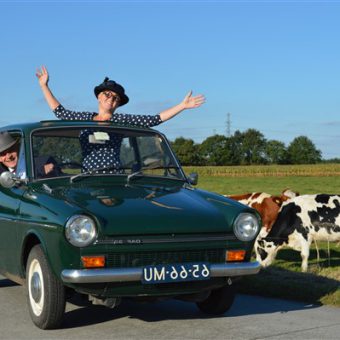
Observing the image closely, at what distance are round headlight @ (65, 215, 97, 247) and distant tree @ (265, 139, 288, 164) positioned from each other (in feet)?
439

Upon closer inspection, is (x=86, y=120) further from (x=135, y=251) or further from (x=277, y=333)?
(x=277, y=333)

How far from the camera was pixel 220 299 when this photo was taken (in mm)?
6254

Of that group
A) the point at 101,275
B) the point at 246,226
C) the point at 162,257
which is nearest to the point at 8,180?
the point at 101,275

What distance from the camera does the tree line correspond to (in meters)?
130

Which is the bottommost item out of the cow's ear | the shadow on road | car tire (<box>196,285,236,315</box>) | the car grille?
the shadow on road

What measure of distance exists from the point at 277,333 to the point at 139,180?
211cm

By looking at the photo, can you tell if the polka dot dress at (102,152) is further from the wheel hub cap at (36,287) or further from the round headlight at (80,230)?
the round headlight at (80,230)

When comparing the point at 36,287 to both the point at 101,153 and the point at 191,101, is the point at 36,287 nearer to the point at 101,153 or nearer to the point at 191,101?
the point at 101,153

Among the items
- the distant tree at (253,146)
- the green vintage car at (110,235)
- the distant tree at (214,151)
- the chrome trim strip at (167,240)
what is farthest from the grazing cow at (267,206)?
the distant tree at (253,146)

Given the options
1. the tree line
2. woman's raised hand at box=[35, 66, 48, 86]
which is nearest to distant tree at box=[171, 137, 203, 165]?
the tree line

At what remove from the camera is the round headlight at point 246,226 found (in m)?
5.76

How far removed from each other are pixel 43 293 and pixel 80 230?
2.41ft

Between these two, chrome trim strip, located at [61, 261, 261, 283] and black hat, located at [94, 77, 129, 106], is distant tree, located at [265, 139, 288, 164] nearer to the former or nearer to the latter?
black hat, located at [94, 77, 129, 106]

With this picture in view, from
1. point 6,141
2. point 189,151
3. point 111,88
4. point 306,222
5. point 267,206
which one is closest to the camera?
point 6,141
